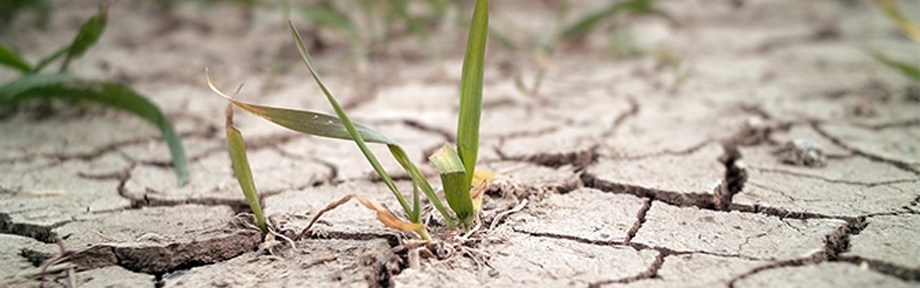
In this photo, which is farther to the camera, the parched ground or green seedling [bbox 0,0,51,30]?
green seedling [bbox 0,0,51,30]

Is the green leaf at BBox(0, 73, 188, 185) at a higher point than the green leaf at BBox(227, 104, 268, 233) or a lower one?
higher

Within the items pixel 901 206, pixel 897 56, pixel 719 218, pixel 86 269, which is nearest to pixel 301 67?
pixel 86 269

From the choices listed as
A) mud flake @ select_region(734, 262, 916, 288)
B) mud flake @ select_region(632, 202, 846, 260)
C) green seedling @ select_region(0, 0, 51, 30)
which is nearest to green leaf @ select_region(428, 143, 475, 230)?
mud flake @ select_region(632, 202, 846, 260)

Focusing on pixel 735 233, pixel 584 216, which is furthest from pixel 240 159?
pixel 735 233

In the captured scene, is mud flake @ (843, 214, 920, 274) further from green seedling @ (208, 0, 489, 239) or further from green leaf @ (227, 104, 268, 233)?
green leaf @ (227, 104, 268, 233)

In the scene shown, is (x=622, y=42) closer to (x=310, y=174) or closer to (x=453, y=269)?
(x=310, y=174)

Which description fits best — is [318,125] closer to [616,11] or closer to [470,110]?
[470,110]

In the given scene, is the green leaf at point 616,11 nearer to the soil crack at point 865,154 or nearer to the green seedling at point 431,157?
the soil crack at point 865,154
